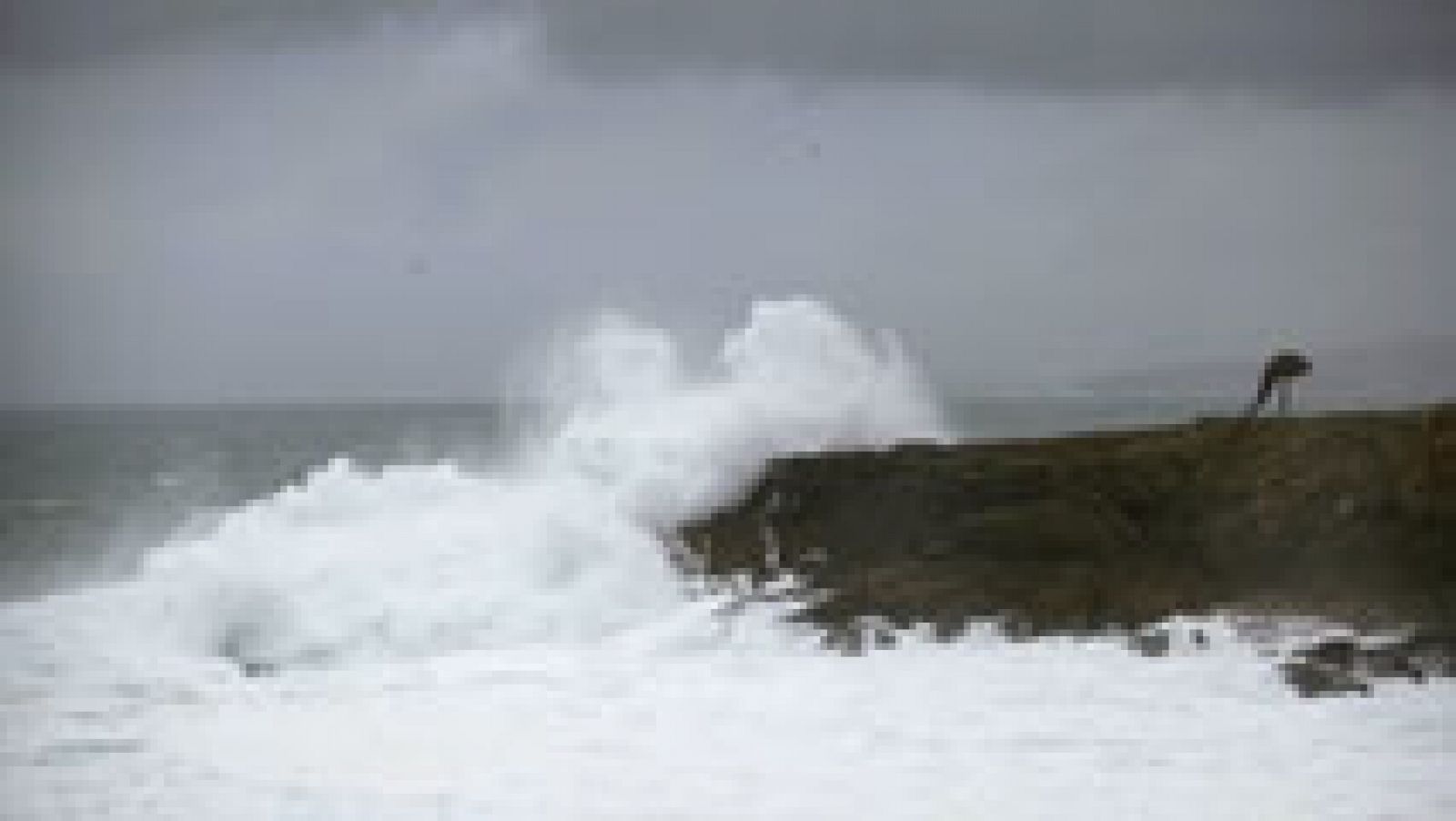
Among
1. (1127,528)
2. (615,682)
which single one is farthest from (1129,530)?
(615,682)

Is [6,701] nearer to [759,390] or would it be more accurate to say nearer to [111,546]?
[759,390]

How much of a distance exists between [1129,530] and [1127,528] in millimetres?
28

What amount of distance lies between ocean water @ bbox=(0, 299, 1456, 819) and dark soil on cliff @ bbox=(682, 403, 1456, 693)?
565 millimetres

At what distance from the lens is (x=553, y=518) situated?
1459cm

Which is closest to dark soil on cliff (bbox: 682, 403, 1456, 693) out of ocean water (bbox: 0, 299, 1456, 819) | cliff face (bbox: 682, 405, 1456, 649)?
cliff face (bbox: 682, 405, 1456, 649)

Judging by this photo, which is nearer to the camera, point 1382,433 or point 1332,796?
point 1332,796

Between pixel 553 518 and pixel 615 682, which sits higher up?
pixel 553 518

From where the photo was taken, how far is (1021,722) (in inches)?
366

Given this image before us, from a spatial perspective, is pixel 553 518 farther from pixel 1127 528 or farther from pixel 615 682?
pixel 1127 528

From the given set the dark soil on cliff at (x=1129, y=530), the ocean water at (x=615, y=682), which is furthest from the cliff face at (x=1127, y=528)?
the ocean water at (x=615, y=682)

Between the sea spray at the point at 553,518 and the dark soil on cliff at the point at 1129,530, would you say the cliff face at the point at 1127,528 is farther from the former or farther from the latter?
the sea spray at the point at 553,518

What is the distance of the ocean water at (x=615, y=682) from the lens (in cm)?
809

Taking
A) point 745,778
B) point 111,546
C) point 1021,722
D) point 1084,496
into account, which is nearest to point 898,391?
point 1084,496

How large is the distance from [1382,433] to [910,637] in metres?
4.58
